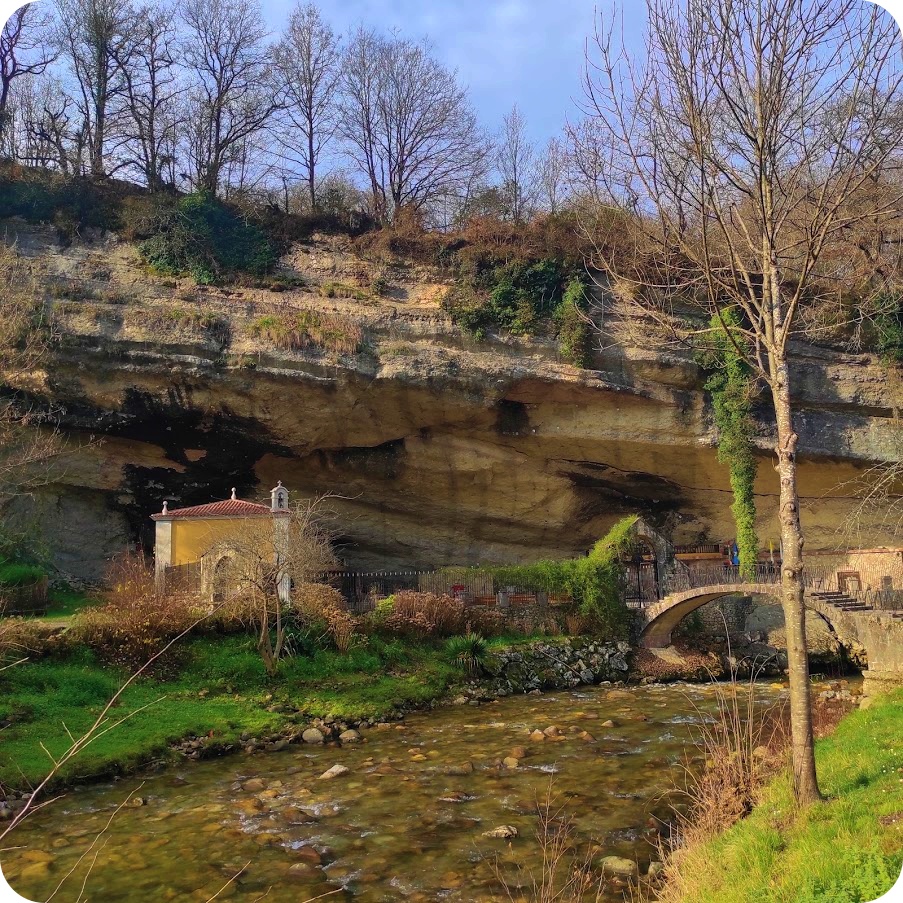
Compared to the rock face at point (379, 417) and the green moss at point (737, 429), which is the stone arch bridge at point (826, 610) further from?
the rock face at point (379, 417)

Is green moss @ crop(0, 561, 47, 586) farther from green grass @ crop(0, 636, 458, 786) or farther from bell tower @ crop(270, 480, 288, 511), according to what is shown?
bell tower @ crop(270, 480, 288, 511)

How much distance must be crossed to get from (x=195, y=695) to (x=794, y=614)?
11.4 m

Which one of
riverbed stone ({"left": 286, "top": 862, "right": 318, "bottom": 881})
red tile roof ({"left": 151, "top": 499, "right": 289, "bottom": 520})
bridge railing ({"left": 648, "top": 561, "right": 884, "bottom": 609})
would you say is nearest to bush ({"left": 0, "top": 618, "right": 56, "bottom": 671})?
red tile roof ({"left": 151, "top": 499, "right": 289, "bottom": 520})

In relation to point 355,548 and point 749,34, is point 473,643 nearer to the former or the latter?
point 355,548

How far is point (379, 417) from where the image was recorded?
Result: 2270 centimetres

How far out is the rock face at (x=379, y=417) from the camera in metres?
20.9

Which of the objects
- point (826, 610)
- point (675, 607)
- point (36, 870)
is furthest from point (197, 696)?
point (826, 610)

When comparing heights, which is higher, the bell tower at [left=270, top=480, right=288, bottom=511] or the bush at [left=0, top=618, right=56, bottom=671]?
the bell tower at [left=270, top=480, right=288, bottom=511]

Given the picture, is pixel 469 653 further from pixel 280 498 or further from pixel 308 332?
pixel 308 332

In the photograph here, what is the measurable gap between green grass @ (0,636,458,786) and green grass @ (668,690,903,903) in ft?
29.3

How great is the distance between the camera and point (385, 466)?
23922mm

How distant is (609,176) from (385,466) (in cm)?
1672

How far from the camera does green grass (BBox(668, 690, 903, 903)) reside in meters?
4.89

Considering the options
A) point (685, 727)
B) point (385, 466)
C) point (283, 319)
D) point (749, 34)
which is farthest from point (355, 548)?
point (749, 34)
